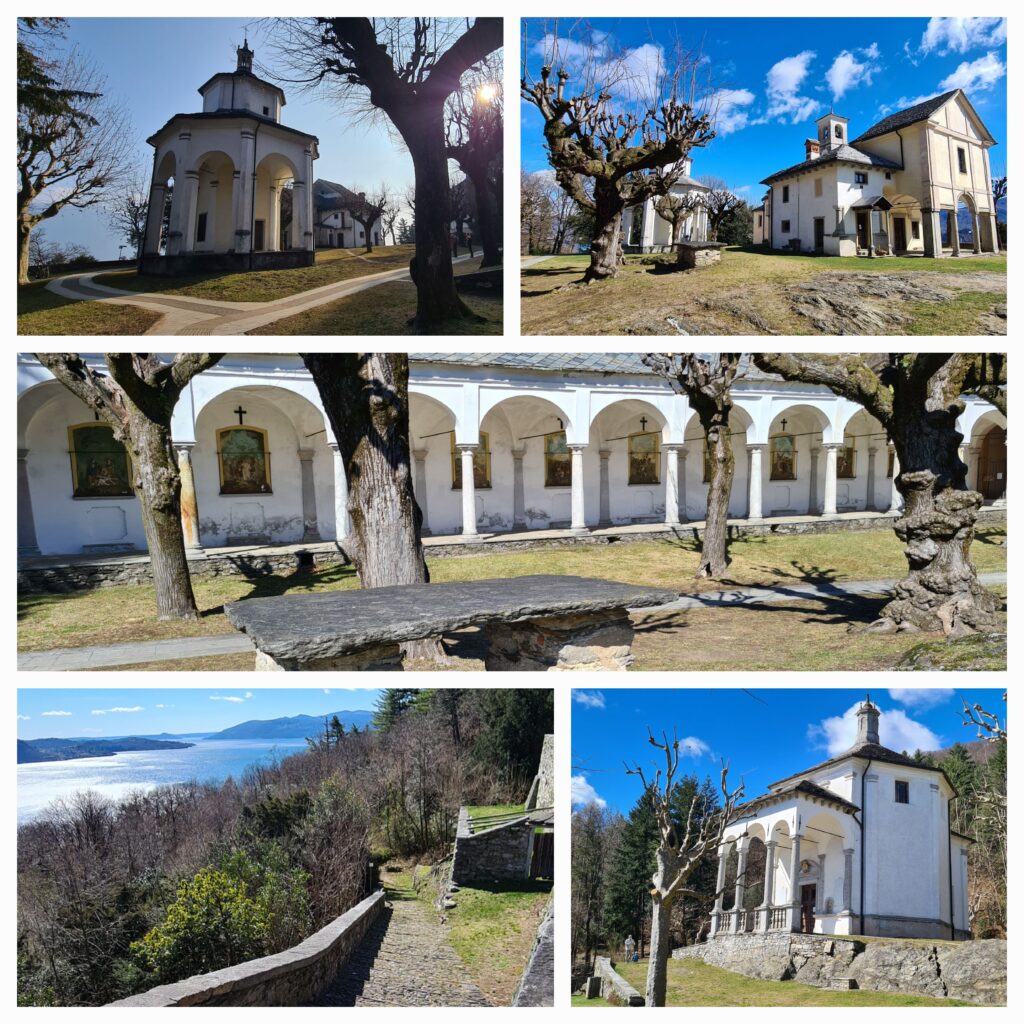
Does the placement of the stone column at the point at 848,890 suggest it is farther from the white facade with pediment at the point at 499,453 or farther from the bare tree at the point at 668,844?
the white facade with pediment at the point at 499,453

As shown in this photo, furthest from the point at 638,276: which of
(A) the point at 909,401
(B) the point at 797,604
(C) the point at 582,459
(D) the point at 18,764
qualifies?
(C) the point at 582,459

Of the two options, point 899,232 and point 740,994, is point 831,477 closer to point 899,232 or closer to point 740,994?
point 899,232

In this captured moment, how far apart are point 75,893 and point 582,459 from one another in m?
11.7

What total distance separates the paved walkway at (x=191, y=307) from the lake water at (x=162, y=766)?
250cm

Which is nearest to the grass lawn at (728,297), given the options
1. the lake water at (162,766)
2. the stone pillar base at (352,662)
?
the stone pillar base at (352,662)

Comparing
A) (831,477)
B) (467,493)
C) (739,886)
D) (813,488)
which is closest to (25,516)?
(467,493)

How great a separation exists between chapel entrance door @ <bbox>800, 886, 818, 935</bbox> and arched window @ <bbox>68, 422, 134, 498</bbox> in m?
10.6

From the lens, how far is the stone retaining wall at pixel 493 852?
4.86 meters

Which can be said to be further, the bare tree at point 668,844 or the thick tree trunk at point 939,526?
the thick tree trunk at point 939,526

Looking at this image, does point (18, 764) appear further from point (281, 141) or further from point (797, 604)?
point (797, 604)

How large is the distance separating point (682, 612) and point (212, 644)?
186 inches

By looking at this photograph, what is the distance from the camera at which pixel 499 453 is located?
15.0 metres
